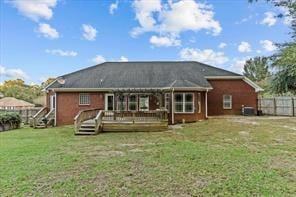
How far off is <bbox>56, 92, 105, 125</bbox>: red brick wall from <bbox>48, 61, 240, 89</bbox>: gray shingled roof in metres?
A: 0.73

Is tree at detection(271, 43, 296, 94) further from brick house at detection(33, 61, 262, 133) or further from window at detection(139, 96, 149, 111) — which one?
window at detection(139, 96, 149, 111)

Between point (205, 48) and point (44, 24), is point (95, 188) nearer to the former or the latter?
point (44, 24)

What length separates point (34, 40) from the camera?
1084 inches

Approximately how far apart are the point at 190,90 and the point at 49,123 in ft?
37.0

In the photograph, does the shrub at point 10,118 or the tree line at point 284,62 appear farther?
the shrub at point 10,118

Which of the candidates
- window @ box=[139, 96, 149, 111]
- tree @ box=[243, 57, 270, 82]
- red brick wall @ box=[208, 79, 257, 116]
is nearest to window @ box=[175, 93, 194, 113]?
window @ box=[139, 96, 149, 111]

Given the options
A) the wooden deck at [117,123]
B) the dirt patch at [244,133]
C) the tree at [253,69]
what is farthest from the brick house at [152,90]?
the tree at [253,69]

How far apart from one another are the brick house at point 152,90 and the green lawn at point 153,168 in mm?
7993

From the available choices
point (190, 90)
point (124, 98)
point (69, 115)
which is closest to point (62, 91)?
point (69, 115)

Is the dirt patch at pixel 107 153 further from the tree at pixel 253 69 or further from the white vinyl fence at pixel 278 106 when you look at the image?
the tree at pixel 253 69

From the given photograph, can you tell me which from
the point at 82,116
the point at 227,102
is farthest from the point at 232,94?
the point at 82,116

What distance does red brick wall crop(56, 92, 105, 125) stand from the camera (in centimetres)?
2233

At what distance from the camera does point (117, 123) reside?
17.6 metres

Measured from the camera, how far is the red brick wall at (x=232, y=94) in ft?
85.9
